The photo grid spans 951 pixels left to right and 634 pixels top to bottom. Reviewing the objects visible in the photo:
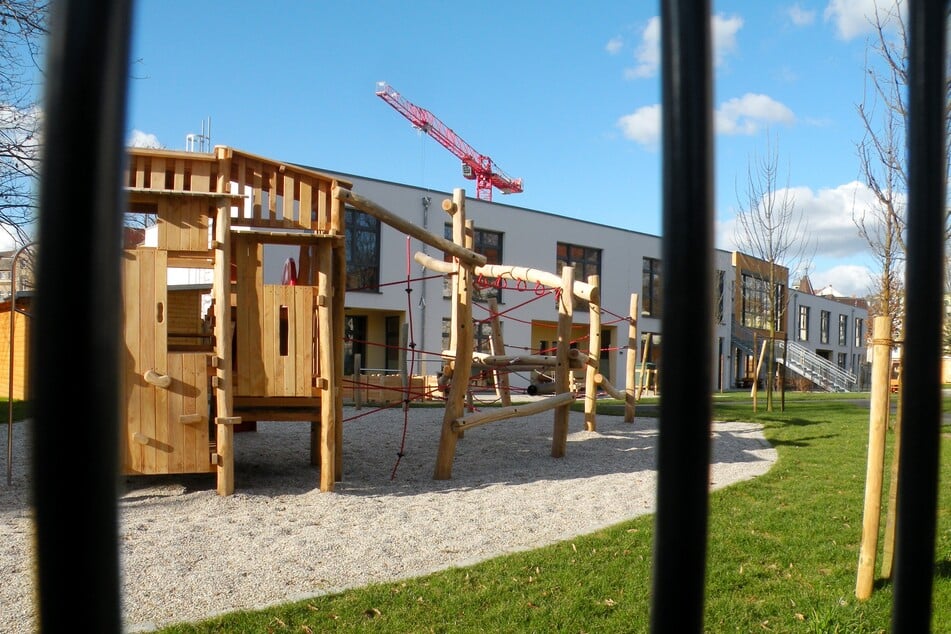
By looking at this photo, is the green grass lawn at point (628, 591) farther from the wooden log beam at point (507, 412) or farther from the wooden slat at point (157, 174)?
the wooden slat at point (157, 174)

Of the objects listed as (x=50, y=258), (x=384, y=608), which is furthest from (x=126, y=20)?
(x=384, y=608)

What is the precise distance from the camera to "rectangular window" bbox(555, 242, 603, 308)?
32.1 meters

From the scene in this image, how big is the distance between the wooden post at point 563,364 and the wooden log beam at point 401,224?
2.10m

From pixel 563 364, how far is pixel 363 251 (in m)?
17.3

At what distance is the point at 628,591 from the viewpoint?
13.5 feet

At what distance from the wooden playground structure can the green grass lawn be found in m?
2.86

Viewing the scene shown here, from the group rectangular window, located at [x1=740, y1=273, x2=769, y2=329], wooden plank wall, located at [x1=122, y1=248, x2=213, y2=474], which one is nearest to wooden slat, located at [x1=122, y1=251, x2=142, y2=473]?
wooden plank wall, located at [x1=122, y1=248, x2=213, y2=474]

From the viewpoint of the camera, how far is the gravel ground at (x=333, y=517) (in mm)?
4176

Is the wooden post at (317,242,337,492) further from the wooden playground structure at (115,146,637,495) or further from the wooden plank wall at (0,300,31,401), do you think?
the wooden plank wall at (0,300,31,401)

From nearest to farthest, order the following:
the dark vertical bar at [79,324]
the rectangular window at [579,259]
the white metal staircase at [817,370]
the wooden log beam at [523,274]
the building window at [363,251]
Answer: the dark vertical bar at [79,324], the wooden log beam at [523,274], the building window at [363,251], the rectangular window at [579,259], the white metal staircase at [817,370]

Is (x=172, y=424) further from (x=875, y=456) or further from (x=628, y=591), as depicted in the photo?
(x=875, y=456)

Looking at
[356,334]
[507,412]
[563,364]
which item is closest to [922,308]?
[507,412]

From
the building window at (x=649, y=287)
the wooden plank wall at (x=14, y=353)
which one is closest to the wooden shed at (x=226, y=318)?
the wooden plank wall at (x=14, y=353)

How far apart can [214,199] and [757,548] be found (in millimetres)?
4920
